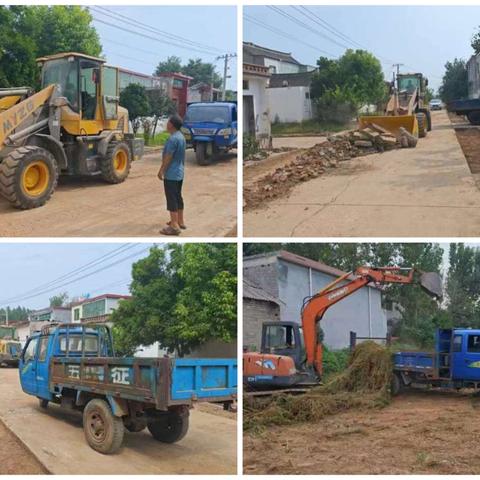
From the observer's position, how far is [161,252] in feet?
39.9

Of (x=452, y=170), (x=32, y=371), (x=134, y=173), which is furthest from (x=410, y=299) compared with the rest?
(x=32, y=371)

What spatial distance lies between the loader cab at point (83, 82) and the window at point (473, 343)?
7.98m

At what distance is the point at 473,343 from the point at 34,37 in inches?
572

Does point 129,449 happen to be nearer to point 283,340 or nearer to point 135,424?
point 135,424

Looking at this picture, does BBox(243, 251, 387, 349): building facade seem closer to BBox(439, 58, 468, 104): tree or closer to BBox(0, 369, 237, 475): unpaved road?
BBox(0, 369, 237, 475): unpaved road

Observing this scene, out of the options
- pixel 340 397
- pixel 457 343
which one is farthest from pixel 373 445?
pixel 457 343

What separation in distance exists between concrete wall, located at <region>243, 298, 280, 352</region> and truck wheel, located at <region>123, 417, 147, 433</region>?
479 centimetres

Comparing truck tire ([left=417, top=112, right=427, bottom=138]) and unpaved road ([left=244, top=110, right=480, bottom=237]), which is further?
truck tire ([left=417, top=112, right=427, bottom=138])

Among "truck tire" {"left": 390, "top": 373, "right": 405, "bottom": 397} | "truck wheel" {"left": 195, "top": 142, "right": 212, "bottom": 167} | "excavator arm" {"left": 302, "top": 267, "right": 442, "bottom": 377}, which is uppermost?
"truck wheel" {"left": 195, "top": 142, "right": 212, "bottom": 167}

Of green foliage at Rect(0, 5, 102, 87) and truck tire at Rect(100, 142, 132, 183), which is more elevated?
green foliage at Rect(0, 5, 102, 87)

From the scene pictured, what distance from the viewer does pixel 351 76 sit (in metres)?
31.6

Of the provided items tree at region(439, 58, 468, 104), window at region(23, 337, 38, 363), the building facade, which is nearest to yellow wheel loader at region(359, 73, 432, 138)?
the building facade

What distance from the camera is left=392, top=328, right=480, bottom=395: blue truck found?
9.55 meters

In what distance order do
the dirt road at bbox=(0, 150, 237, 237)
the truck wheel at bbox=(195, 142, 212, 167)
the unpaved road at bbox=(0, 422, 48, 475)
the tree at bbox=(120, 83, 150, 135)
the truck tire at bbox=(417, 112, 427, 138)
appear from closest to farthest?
1. the unpaved road at bbox=(0, 422, 48, 475)
2. the dirt road at bbox=(0, 150, 237, 237)
3. the truck wheel at bbox=(195, 142, 212, 167)
4. the truck tire at bbox=(417, 112, 427, 138)
5. the tree at bbox=(120, 83, 150, 135)
